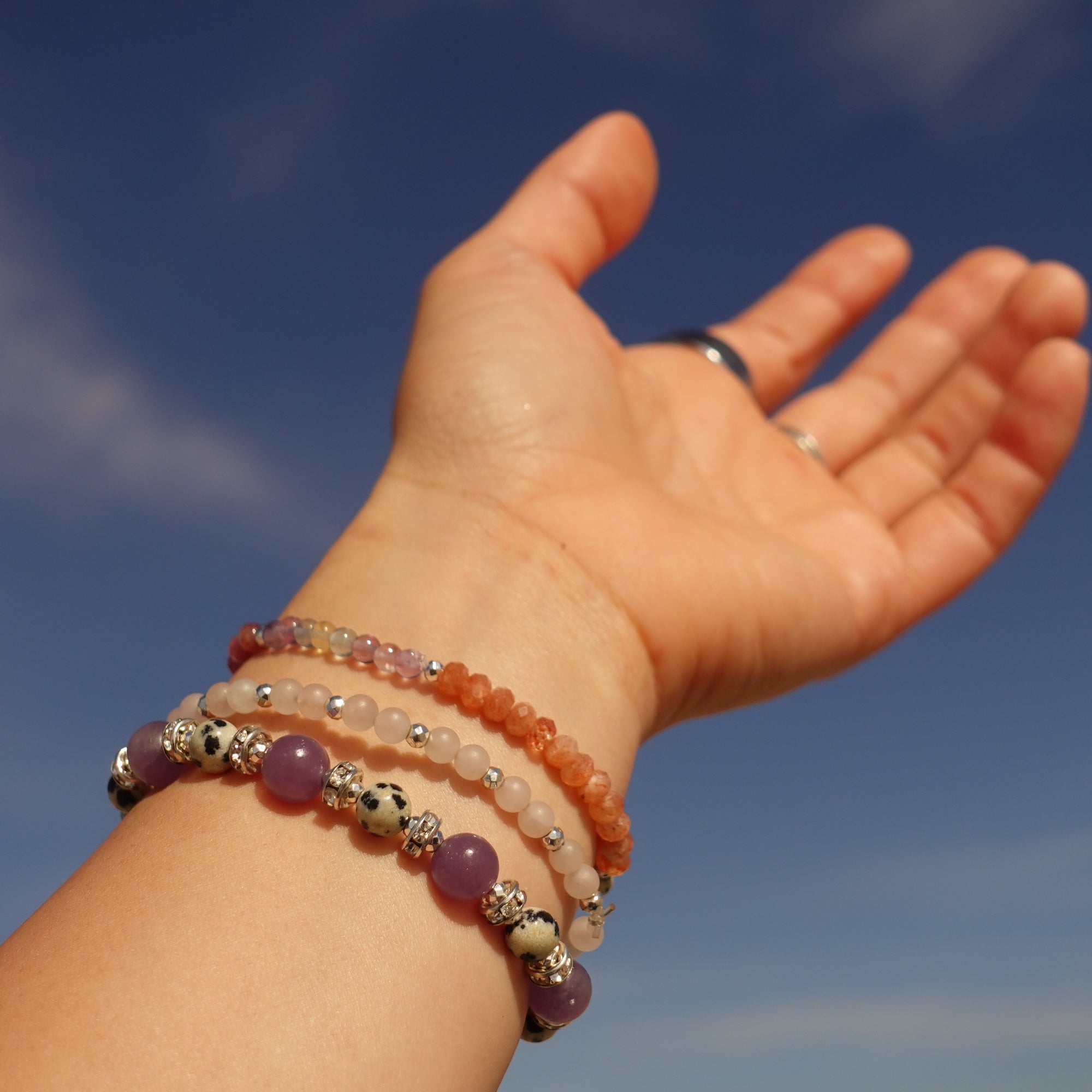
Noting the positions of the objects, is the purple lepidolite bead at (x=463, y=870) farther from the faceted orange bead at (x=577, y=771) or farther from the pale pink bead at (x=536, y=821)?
the faceted orange bead at (x=577, y=771)

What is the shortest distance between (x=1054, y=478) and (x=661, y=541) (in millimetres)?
2084

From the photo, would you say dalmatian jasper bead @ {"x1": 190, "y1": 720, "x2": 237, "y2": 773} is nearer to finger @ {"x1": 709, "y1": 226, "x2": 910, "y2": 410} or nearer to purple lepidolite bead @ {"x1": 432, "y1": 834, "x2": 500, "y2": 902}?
purple lepidolite bead @ {"x1": 432, "y1": 834, "x2": 500, "y2": 902}

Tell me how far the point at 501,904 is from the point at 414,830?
204 mm

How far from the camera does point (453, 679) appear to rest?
6.27 ft

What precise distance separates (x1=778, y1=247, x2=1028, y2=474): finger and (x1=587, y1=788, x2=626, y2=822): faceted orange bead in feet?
8.07

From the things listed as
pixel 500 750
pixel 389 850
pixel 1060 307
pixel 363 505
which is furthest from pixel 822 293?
pixel 389 850

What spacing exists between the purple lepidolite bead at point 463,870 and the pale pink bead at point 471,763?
0.16 meters

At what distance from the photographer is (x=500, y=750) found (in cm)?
192

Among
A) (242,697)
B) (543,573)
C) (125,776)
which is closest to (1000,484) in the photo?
(543,573)

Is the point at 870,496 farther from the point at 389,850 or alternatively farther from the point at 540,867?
the point at 389,850

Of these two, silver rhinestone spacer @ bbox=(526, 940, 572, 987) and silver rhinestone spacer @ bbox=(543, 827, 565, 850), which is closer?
silver rhinestone spacer @ bbox=(526, 940, 572, 987)

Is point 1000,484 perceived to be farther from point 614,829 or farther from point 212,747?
point 212,747

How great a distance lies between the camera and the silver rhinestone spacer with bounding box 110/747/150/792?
6.24ft

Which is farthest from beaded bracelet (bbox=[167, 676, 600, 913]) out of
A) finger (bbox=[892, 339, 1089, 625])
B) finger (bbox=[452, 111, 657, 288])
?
finger (bbox=[892, 339, 1089, 625])
